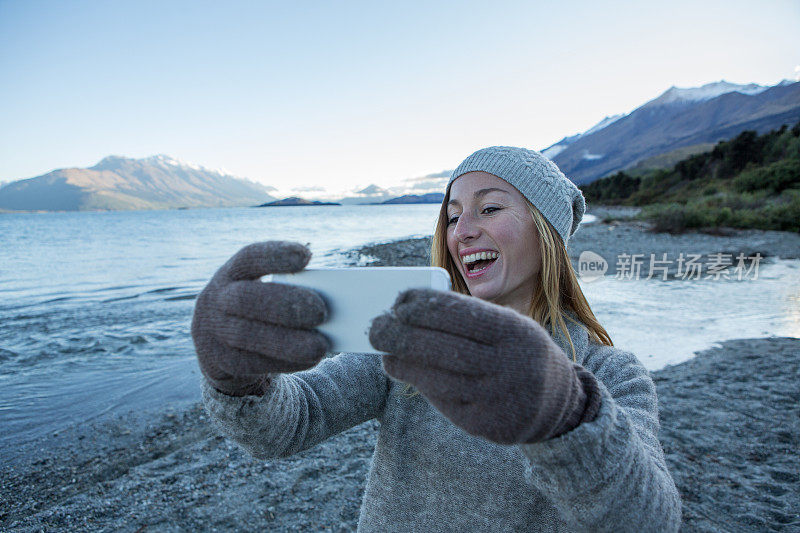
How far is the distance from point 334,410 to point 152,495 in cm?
291

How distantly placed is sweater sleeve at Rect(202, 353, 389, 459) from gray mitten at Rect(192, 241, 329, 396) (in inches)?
8.5

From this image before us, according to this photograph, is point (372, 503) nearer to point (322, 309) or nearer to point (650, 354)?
point (322, 309)

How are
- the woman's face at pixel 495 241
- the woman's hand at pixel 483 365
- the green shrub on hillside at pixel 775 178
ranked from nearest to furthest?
the woman's hand at pixel 483 365 < the woman's face at pixel 495 241 < the green shrub on hillside at pixel 775 178

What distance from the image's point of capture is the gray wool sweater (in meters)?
0.99

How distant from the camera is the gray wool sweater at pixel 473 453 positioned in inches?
39.0

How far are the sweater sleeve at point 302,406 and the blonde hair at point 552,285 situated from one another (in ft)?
2.03

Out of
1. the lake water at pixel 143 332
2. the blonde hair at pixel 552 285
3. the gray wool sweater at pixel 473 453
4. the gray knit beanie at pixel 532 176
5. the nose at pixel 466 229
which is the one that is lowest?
the lake water at pixel 143 332

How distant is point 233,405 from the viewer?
1225mm

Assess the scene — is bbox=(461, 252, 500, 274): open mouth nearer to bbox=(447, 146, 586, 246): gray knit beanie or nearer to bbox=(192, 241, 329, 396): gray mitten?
bbox=(447, 146, 586, 246): gray knit beanie

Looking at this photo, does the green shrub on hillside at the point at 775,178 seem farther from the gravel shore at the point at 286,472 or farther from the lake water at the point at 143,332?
the gravel shore at the point at 286,472

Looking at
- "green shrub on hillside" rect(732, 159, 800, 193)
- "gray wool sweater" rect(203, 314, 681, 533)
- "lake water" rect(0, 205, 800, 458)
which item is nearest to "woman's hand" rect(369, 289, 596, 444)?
"gray wool sweater" rect(203, 314, 681, 533)

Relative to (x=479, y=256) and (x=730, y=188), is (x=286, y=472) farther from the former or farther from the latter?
(x=730, y=188)

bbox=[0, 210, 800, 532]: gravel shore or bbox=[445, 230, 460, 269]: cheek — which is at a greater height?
bbox=[445, 230, 460, 269]: cheek

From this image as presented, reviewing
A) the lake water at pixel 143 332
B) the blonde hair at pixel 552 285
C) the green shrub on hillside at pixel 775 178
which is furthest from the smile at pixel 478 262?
the green shrub on hillside at pixel 775 178
